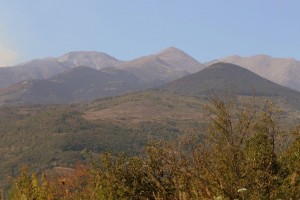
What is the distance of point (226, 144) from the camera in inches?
863

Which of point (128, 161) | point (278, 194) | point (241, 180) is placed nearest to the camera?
point (278, 194)

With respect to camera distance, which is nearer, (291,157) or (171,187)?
(171,187)

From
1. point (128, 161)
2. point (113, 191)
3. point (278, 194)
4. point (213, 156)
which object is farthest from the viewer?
point (128, 161)

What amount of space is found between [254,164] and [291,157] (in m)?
7.45

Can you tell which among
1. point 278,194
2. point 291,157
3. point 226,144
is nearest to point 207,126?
point 226,144

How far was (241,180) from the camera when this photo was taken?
20.2 metres

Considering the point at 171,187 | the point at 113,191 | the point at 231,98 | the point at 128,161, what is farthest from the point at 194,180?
the point at 128,161

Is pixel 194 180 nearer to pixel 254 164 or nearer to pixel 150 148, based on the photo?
pixel 254 164

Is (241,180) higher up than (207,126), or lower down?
lower down

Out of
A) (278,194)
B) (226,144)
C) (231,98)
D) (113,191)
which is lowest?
(113,191)

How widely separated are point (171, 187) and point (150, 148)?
2467 millimetres

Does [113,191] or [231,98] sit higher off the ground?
[231,98]

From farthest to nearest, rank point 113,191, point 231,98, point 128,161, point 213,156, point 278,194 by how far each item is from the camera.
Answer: point 128,161, point 113,191, point 231,98, point 213,156, point 278,194

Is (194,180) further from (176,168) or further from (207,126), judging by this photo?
(207,126)
